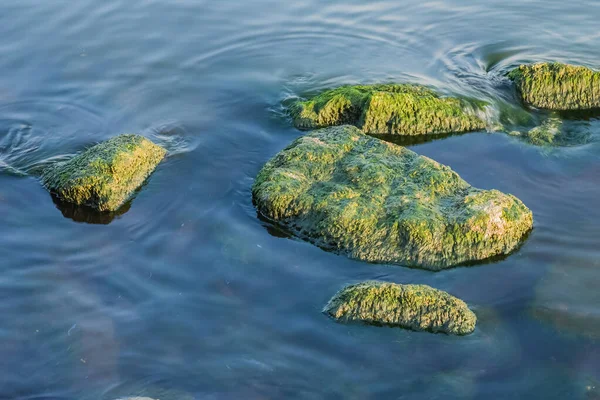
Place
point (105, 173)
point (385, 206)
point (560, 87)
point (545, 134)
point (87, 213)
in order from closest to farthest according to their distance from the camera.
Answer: point (385, 206) → point (87, 213) → point (105, 173) → point (545, 134) → point (560, 87)

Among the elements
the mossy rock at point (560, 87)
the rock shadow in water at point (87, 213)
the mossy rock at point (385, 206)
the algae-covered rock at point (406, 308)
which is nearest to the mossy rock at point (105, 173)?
the rock shadow in water at point (87, 213)

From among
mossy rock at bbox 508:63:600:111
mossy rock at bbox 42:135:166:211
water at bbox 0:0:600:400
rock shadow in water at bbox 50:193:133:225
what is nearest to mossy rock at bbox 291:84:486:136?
water at bbox 0:0:600:400

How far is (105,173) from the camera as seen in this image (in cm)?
859

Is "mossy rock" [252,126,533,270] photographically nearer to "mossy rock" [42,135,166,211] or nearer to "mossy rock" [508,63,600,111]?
"mossy rock" [42,135,166,211]

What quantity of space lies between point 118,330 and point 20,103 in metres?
5.79

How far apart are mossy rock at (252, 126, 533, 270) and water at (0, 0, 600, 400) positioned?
0.23 metres

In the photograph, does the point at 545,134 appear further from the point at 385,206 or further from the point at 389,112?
the point at 385,206

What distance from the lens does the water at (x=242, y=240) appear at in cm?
622

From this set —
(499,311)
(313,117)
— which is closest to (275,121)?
(313,117)

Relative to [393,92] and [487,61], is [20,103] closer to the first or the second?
[393,92]

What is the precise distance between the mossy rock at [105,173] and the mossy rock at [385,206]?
1646mm

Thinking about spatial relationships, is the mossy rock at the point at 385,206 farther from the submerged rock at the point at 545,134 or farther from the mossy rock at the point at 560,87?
the mossy rock at the point at 560,87

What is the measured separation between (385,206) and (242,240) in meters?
1.72

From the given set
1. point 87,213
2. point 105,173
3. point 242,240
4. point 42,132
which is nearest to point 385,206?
point 242,240
